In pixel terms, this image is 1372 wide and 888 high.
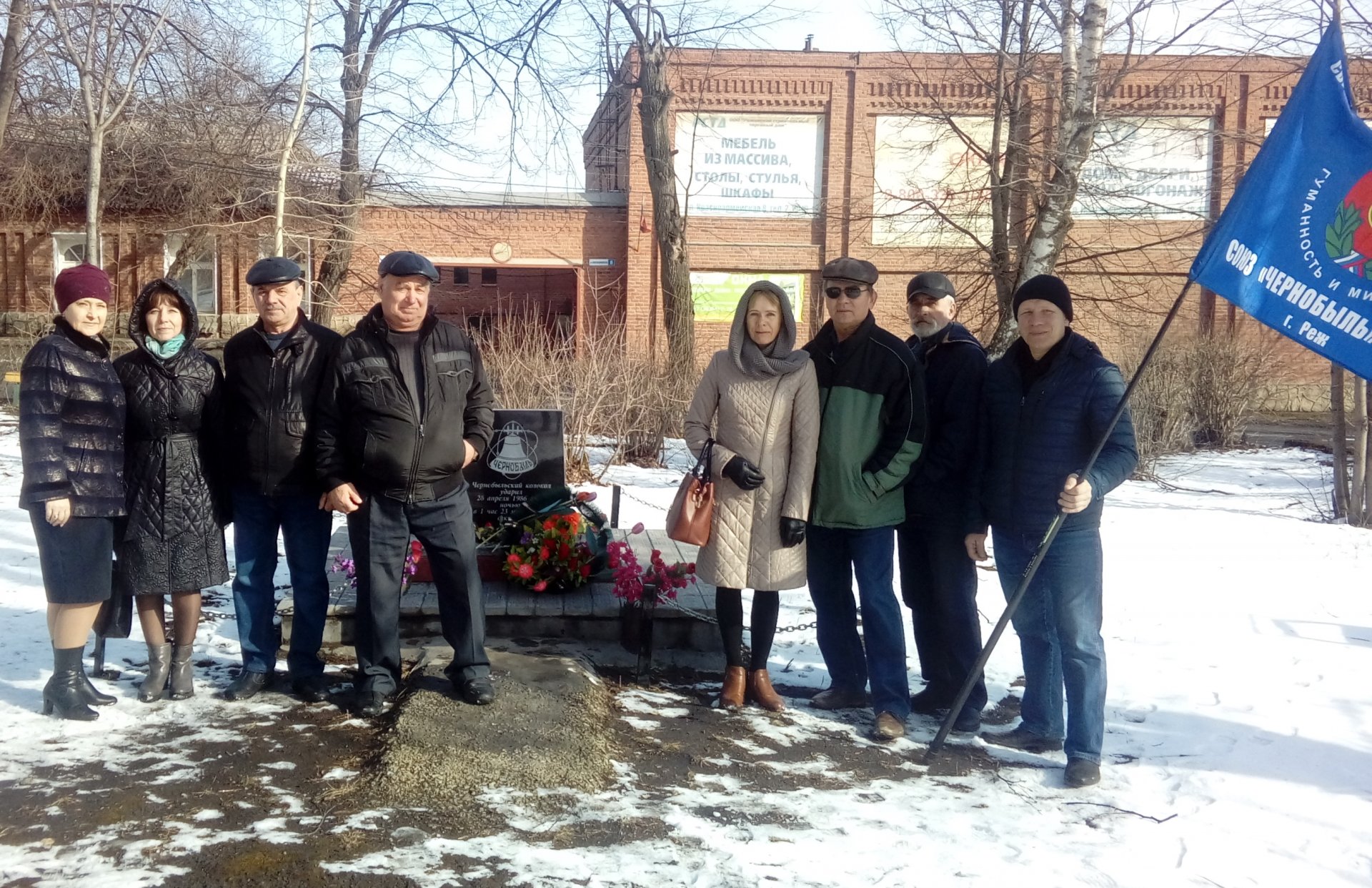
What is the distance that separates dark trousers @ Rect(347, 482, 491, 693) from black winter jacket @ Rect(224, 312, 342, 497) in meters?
0.33

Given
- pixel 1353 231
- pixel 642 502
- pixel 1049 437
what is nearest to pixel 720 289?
pixel 642 502

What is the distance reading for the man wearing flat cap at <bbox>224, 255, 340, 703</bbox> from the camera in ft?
14.3

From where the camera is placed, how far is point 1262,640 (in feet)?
19.3

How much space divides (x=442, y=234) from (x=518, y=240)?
70.0 inches

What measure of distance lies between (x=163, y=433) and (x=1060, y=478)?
3.61 m

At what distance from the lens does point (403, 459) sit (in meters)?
4.19

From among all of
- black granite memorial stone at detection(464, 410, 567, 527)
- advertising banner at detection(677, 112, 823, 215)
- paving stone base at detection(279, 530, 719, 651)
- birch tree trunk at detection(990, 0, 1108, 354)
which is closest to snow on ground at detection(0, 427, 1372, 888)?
paving stone base at detection(279, 530, 719, 651)

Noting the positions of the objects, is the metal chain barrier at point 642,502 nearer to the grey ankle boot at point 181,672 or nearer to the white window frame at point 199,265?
the grey ankle boot at point 181,672

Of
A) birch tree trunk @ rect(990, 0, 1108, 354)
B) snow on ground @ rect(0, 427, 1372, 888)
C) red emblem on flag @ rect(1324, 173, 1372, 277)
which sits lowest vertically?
snow on ground @ rect(0, 427, 1372, 888)

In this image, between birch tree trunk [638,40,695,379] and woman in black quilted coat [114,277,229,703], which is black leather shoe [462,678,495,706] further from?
birch tree trunk [638,40,695,379]

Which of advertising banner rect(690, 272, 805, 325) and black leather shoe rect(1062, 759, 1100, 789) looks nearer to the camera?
black leather shoe rect(1062, 759, 1100, 789)

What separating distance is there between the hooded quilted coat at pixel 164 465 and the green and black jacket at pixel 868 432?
A: 2.60 metres

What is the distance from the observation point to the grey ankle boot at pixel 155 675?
4.47 meters

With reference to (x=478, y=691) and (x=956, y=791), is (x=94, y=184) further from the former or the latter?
(x=956, y=791)
